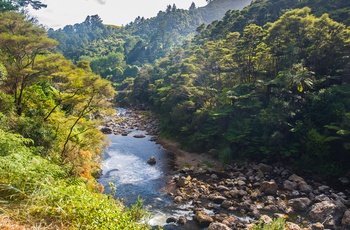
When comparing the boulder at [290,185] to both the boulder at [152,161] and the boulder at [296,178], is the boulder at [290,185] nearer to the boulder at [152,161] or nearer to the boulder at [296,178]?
the boulder at [296,178]

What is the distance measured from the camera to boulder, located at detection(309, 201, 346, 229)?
516 inches

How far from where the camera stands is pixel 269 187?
17.0 meters

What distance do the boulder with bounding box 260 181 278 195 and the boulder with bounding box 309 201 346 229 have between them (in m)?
2.76

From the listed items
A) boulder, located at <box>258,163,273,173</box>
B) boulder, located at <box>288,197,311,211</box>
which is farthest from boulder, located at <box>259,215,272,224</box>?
boulder, located at <box>258,163,273,173</box>

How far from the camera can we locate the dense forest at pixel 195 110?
564cm

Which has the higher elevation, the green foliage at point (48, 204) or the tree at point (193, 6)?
the tree at point (193, 6)

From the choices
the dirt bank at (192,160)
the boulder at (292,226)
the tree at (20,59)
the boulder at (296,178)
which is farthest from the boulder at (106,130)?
the boulder at (292,226)

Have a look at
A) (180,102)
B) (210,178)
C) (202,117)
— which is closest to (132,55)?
(180,102)

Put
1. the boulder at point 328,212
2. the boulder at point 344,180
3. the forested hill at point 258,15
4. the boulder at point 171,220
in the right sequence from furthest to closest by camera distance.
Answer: the forested hill at point 258,15 < the boulder at point 344,180 < the boulder at point 171,220 < the boulder at point 328,212

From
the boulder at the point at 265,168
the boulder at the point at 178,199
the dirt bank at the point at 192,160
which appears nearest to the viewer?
the boulder at the point at 178,199

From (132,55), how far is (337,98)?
7950 centimetres

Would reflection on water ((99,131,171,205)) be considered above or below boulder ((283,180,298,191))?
below

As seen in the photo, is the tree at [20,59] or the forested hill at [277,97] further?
the forested hill at [277,97]

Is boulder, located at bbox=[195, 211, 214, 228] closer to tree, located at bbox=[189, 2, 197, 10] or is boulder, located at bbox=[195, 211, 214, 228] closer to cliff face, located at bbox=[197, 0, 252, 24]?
tree, located at bbox=[189, 2, 197, 10]
